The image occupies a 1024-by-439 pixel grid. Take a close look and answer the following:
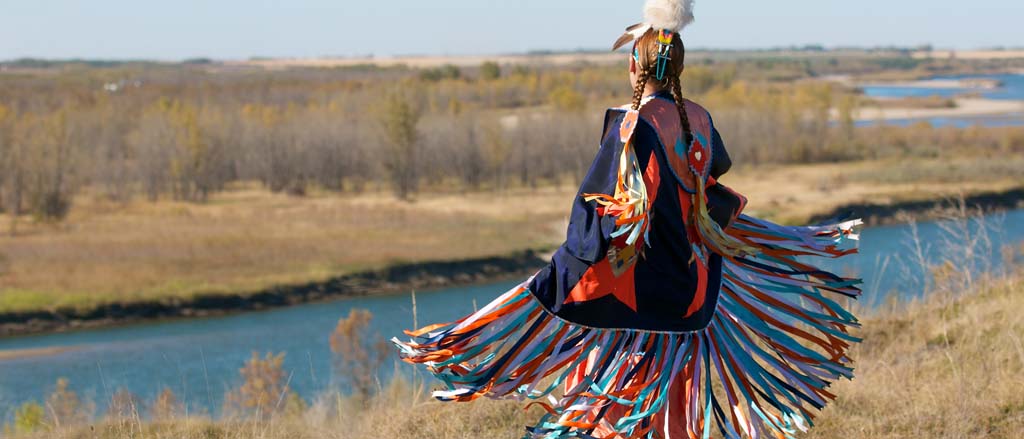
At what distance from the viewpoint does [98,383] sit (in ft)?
61.3

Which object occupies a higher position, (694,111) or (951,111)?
(694,111)

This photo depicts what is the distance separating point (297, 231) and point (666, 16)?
36.9 metres

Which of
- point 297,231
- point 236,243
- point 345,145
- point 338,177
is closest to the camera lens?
point 236,243

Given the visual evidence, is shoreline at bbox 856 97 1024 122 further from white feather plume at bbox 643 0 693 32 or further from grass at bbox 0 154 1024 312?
white feather plume at bbox 643 0 693 32

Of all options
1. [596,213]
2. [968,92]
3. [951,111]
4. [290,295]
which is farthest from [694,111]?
[968,92]

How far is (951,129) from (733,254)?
214 feet

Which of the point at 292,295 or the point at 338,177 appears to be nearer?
the point at 292,295

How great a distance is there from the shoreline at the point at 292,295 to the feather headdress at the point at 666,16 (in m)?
23.8

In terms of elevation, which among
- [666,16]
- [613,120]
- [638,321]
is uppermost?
[666,16]

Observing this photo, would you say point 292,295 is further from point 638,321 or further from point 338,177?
point 638,321

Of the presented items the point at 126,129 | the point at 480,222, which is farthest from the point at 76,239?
the point at 126,129

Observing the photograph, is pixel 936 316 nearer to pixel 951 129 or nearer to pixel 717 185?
pixel 717 185

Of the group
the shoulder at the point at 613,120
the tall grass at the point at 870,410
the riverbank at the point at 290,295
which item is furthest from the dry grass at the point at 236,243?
the shoulder at the point at 613,120

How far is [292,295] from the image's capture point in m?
31.8
